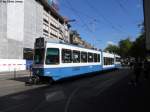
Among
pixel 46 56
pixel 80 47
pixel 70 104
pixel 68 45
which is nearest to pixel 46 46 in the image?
pixel 46 56

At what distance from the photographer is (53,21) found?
8769 cm

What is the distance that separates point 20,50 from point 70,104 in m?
47.2

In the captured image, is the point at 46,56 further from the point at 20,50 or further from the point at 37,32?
the point at 37,32

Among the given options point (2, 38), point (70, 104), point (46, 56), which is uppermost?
point (2, 38)

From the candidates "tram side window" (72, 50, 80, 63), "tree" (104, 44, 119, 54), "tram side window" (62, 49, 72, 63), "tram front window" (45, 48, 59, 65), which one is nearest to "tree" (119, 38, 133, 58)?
"tree" (104, 44, 119, 54)

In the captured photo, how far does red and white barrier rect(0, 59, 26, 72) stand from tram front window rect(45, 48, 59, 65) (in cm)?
2704

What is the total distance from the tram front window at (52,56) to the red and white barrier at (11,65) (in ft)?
88.7

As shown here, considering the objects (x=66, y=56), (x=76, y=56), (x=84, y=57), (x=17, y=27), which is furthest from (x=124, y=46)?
(x=66, y=56)

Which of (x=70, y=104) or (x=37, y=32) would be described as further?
(x=37, y=32)

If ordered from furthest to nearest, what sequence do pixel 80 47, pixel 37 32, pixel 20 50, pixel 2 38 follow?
pixel 37 32
pixel 20 50
pixel 2 38
pixel 80 47

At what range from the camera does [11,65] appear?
4794 centimetres

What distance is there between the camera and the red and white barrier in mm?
45469

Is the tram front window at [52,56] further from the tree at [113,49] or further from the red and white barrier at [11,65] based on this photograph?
the tree at [113,49]

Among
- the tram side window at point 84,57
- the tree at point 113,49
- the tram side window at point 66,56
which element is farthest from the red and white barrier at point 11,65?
the tree at point 113,49
